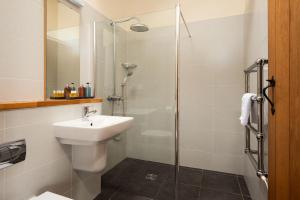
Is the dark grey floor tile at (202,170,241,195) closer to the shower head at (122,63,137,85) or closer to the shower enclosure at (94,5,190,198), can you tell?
the shower enclosure at (94,5,190,198)

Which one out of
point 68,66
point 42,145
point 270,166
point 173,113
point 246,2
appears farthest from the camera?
point 246,2

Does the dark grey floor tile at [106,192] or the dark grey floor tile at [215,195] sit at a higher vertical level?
the dark grey floor tile at [106,192]

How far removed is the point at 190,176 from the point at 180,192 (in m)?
0.36

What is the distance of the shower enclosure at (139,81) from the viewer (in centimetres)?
181

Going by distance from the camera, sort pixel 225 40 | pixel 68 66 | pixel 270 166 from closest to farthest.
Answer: pixel 270 166, pixel 68 66, pixel 225 40

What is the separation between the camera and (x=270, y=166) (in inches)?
27.0

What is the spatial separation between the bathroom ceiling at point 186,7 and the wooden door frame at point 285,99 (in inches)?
62.6

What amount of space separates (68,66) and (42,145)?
2.54 ft

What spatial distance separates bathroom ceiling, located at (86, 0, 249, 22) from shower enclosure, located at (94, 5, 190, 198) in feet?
0.89

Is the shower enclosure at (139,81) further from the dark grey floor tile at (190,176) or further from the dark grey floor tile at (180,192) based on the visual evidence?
the dark grey floor tile at (190,176)

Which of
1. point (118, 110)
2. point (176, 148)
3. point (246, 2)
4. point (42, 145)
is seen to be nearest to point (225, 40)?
point (246, 2)

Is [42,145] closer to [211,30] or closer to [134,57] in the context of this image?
[134,57]

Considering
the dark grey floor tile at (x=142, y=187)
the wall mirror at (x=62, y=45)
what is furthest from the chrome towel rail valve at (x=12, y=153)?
the dark grey floor tile at (x=142, y=187)

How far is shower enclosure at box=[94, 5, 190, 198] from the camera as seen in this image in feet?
5.93
